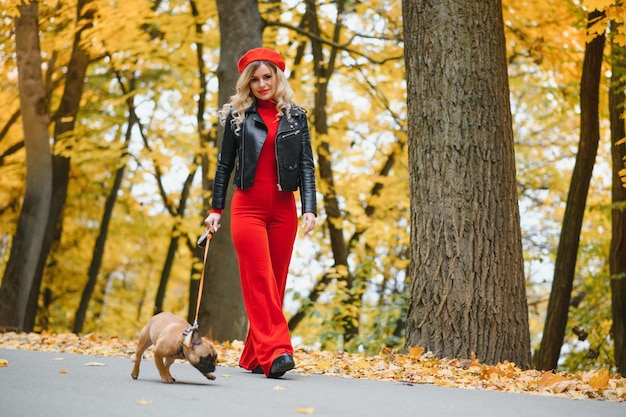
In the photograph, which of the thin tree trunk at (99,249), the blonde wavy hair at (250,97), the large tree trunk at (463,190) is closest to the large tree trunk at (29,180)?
the thin tree trunk at (99,249)

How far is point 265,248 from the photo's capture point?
636 centimetres

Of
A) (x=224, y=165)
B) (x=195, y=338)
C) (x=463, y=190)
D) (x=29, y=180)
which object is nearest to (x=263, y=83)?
(x=224, y=165)

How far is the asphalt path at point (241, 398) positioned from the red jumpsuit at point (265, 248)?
0.98 feet

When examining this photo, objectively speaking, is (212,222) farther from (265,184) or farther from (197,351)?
(197,351)

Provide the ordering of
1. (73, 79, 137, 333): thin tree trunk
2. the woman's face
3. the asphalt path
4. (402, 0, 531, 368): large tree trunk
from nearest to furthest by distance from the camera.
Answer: the asphalt path < the woman's face < (402, 0, 531, 368): large tree trunk < (73, 79, 137, 333): thin tree trunk

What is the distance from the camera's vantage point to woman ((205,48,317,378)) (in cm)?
632

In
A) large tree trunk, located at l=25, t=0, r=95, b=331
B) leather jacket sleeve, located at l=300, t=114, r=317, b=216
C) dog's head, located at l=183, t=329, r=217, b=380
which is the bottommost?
dog's head, located at l=183, t=329, r=217, b=380

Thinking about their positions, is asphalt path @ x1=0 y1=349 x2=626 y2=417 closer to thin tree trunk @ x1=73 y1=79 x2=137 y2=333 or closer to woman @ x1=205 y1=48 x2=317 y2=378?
woman @ x1=205 y1=48 x2=317 y2=378

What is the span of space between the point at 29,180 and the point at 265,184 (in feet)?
30.5

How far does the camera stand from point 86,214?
2395 cm

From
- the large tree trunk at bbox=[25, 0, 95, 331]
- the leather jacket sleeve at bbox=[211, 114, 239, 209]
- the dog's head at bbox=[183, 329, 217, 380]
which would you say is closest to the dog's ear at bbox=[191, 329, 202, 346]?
the dog's head at bbox=[183, 329, 217, 380]

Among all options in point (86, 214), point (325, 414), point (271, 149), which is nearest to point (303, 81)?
point (86, 214)

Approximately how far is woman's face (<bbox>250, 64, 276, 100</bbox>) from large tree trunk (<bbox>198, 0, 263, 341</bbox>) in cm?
499

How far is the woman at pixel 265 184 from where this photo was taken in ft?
20.7
